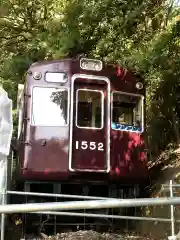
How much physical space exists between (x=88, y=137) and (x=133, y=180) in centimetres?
116

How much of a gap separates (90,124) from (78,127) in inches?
11.1

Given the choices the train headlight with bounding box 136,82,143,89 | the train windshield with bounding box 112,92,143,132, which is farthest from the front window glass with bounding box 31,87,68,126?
the train headlight with bounding box 136,82,143,89

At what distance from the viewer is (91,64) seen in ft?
28.9

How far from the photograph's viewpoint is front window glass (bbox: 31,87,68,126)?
8.30 m

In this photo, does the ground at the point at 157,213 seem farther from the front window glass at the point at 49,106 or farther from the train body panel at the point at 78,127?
the front window glass at the point at 49,106

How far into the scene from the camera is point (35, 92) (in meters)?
8.45

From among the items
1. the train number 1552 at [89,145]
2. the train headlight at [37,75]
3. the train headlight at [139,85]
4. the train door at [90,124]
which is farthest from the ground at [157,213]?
the train headlight at [37,75]

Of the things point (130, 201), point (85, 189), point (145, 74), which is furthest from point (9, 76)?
point (130, 201)

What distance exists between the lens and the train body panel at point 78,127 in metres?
8.12

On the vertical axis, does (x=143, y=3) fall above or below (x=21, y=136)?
above

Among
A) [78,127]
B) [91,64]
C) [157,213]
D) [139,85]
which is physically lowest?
[157,213]

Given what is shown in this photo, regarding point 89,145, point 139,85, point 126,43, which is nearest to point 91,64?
point 139,85

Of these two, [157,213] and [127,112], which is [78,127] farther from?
[157,213]

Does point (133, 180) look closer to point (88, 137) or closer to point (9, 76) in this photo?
point (88, 137)
